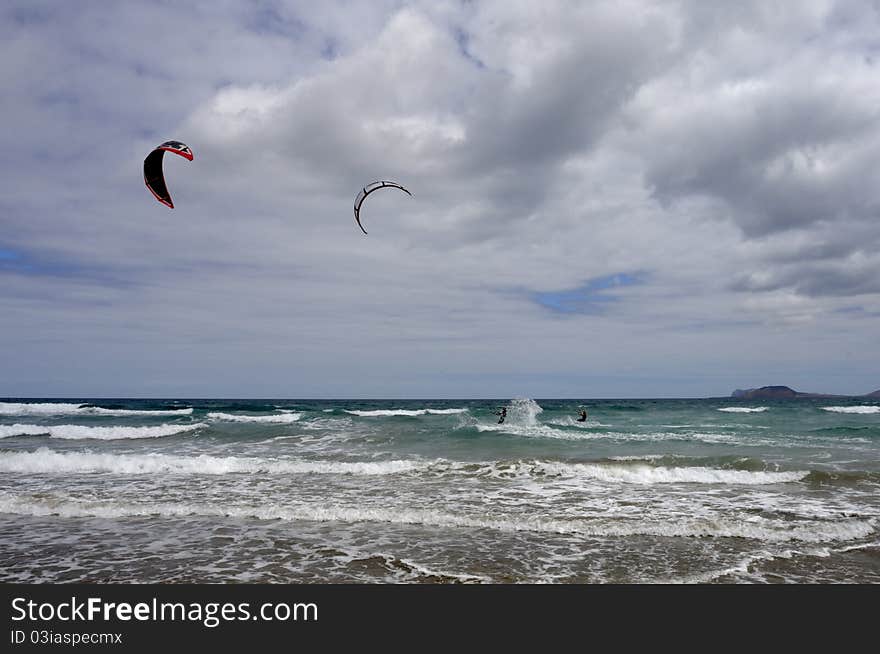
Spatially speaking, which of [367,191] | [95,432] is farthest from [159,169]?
[95,432]

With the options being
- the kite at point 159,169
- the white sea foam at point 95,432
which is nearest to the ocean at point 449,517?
the kite at point 159,169

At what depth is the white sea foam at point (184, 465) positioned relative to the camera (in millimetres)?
16672

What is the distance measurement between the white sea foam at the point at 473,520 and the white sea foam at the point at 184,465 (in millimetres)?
5046

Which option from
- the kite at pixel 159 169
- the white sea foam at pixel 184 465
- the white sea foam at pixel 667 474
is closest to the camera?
the kite at pixel 159 169

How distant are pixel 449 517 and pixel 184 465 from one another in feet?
37.3

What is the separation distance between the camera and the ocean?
23.9 ft

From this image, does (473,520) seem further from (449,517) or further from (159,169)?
(159,169)

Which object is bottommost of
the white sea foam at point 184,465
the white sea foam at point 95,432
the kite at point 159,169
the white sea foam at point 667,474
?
the white sea foam at point 95,432

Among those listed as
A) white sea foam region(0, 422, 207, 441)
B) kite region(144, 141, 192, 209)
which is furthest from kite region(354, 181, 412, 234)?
white sea foam region(0, 422, 207, 441)

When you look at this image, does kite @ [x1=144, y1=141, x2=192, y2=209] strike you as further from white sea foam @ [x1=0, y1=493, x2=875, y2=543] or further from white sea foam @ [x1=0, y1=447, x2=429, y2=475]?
white sea foam @ [x1=0, y1=447, x2=429, y2=475]

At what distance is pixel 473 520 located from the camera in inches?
393

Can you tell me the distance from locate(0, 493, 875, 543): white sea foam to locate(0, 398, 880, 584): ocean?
45mm

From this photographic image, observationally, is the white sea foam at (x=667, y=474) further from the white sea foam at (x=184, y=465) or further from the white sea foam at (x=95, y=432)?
the white sea foam at (x=95, y=432)
